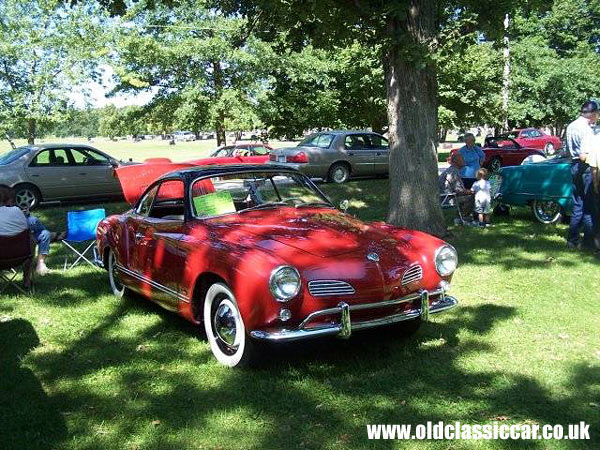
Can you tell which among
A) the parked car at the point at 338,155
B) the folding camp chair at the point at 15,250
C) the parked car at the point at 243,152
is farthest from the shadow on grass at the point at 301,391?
the parked car at the point at 243,152

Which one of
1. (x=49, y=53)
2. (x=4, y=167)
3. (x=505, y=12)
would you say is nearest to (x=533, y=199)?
(x=505, y=12)

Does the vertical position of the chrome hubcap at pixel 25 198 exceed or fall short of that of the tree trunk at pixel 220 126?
it falls short

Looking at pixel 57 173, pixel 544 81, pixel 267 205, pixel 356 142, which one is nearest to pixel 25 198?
pixel 57 173

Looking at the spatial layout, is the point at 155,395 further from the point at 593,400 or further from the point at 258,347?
the point at 593,400

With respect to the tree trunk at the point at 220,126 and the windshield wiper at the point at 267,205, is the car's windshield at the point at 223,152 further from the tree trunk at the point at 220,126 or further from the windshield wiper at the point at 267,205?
the windshield wiper at the point at 267,205

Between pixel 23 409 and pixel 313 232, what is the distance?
2.46 meters

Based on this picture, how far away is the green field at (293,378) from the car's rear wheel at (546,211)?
422 centimetres

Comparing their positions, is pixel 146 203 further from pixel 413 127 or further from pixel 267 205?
pixel 413 127

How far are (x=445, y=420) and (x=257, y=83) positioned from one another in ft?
55.9

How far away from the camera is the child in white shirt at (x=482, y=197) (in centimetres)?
1025

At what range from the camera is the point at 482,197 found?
34.0 ft

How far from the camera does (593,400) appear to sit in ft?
13.1

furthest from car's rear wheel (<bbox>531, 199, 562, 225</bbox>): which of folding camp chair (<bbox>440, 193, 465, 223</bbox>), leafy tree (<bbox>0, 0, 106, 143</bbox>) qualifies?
leafy tree (<bbox>0, 0, 106, 143</bbox>)

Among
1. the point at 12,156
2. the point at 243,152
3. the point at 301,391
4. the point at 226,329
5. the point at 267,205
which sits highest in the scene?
the point at 12,156
